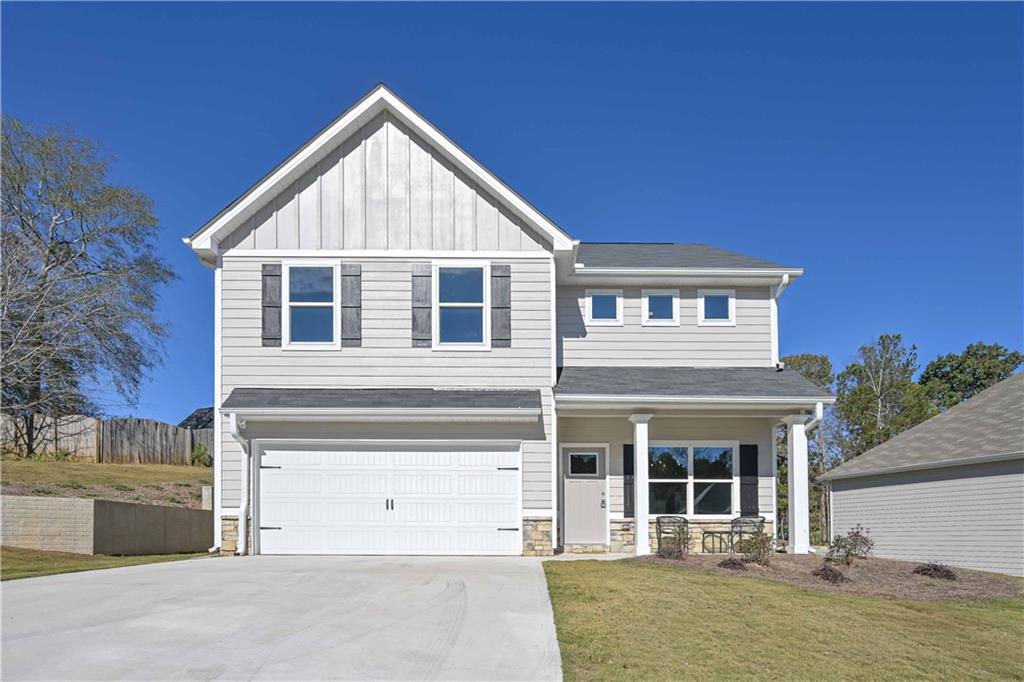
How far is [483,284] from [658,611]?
27.3 feet

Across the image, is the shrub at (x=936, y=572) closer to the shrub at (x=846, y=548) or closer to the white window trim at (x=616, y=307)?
the shrub at (x=846, y=548)

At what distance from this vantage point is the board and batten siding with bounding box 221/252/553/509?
674 inches

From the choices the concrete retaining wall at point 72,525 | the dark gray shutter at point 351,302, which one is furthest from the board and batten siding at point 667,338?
the concrete retaining wall at point 72,525

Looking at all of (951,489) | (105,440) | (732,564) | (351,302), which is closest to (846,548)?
(732,564)

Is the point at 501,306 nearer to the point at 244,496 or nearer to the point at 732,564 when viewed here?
the point at 244,496

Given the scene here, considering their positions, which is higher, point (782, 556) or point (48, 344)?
point (48, 344)

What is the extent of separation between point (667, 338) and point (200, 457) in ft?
64.2

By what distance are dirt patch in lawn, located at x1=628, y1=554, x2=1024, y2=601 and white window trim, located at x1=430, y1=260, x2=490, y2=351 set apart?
16.3 ft

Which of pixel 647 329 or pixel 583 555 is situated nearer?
pixel 583 555

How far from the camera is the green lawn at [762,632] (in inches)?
337

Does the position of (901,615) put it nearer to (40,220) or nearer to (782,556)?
(782,556)

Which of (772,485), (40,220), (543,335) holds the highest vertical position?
(40,220)

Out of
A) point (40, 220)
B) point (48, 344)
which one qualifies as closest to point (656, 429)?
point (48, 344)

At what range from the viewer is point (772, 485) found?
61.7 feet
